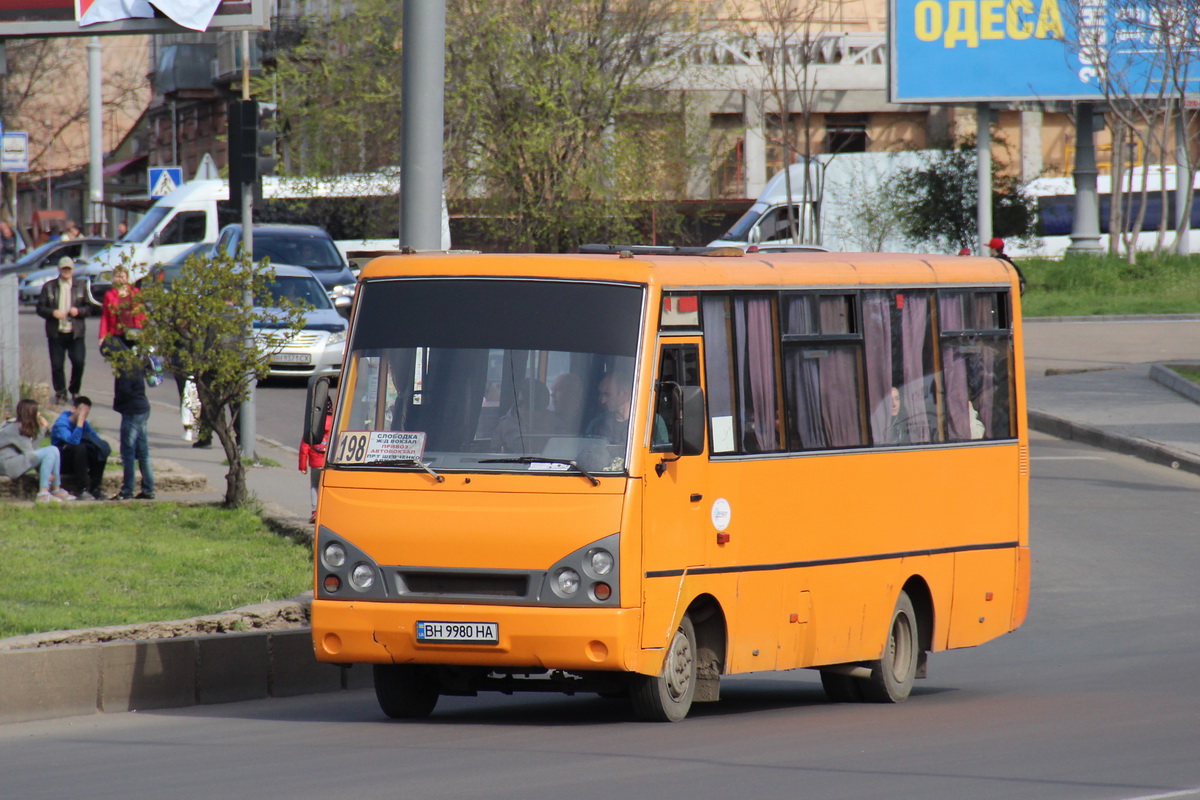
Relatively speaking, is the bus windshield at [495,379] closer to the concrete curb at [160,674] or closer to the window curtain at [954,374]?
the concrete curb at [160,674]

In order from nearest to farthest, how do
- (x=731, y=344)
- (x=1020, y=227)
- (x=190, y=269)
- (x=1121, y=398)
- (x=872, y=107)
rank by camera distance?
(x=731, y=344)
(x=190, y=269)
(x=1121, y=398)
(x=1020, y=227)
(x=872, y=107)

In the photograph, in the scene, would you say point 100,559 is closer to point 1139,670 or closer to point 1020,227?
point 1139,670

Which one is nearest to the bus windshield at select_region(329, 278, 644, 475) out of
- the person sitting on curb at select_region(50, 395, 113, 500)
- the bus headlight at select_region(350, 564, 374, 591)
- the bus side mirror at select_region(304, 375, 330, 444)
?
the bus side mirror at select_region(304, 375, 330, 444)

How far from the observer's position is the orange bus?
27.0 ft

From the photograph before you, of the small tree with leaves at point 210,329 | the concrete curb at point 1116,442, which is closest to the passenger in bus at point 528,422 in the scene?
the small tree with leaves at point 210,329

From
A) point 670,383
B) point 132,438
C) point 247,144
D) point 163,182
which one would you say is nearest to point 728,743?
point 670,383

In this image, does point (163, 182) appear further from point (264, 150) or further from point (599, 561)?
point (599, 561)

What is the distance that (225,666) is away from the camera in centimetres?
979

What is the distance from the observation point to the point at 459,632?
8234mm

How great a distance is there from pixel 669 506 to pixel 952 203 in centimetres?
3575

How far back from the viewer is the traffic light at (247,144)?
53.5 feet

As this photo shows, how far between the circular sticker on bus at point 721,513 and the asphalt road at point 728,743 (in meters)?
0.94

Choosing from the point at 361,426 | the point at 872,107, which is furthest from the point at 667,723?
the point at 872,107

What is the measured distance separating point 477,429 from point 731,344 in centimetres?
139
